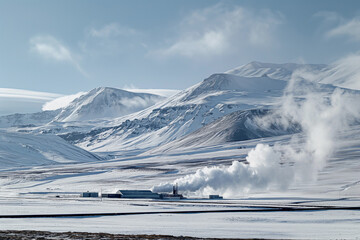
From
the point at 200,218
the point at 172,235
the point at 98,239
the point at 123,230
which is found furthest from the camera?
the point at 200,218

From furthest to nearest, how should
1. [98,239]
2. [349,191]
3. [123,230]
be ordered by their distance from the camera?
1. [349,191]
2. [123,230]
3. [98,239]

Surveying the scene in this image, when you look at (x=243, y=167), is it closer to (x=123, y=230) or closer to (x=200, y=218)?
(x=200, y=218)

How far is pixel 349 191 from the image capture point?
507 feet

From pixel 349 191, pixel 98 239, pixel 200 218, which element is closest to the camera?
pixel 98 239

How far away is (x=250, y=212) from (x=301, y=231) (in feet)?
98.8

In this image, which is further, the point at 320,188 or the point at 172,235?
the point at 320,188

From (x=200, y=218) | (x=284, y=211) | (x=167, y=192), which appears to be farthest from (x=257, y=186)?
(x=200, y=218)

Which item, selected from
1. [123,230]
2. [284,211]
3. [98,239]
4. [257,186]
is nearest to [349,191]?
[257,186]

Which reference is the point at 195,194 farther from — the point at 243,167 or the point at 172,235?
the point at 172,235

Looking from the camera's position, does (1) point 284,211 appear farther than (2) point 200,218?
Yes

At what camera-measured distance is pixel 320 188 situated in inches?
6590

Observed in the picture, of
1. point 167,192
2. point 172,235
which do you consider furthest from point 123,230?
point 167,192

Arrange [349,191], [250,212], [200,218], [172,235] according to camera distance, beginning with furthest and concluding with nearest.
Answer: [349,191], [250,212], [200,218], [172,235]

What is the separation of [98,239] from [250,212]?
150ft
